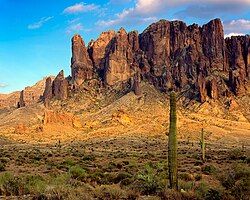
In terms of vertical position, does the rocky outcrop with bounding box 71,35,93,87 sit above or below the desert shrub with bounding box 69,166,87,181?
above

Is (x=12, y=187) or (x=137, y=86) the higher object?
(x=137, y=86)

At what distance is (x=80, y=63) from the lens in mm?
180125

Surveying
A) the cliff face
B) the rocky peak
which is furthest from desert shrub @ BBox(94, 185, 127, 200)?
the rocky peak

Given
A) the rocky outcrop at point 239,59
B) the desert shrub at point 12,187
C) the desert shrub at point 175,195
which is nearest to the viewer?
the desert shrub at point 175,195

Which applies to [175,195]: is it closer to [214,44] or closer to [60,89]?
[60,89]

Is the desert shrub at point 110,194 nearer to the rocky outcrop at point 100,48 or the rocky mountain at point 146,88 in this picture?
the rocky mountain at point 146,88

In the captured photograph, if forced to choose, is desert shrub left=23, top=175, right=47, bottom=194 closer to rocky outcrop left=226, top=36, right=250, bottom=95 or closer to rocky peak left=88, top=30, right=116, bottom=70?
rocky outcrop left=226, top=36, right=250, bottom=95

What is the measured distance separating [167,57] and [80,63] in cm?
3786

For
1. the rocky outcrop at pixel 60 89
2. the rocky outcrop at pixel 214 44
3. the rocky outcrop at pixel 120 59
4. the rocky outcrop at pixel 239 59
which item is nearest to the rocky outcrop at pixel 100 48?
the rocky outcrop at pixel 120 59

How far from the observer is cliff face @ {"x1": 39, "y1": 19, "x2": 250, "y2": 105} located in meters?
161

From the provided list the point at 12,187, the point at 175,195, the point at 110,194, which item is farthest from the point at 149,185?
the point at 12,187

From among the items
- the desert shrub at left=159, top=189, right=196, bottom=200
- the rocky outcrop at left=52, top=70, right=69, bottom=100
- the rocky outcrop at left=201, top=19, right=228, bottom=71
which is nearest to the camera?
the desert shrub at left=159, top=189, right=196, bottom=200

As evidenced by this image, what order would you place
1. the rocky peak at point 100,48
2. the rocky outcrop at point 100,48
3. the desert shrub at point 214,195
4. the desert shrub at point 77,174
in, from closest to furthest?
the desert shrub at point 214,195 < the desert shrub at point 77,174 < the rocky outcrop at point 100,48 < the rocky peak at point 100,48

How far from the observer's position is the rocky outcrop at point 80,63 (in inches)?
6875
